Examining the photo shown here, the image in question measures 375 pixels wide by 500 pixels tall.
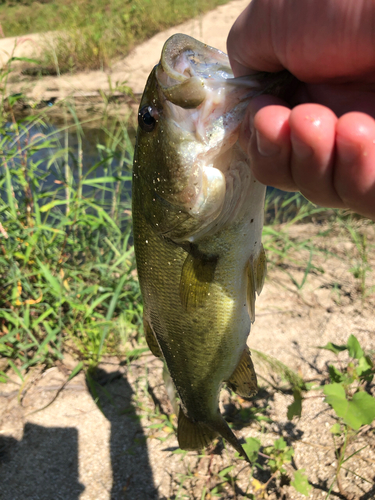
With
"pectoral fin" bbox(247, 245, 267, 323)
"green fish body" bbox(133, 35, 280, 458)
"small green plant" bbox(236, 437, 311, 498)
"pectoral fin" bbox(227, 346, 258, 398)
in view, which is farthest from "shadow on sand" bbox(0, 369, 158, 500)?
"pectoral fin" bbox(247, 245, 267, 323)

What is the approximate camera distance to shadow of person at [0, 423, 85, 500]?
222cm

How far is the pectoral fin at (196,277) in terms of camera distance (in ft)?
4.43

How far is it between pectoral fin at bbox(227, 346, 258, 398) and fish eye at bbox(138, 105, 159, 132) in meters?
0.99

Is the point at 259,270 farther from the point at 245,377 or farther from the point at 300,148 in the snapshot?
the point at 300,148

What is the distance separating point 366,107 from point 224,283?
2.45 ft

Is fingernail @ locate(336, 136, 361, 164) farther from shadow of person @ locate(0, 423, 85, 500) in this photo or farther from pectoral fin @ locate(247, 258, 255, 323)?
shadow of person @ locate(0, 423, 85, 500)

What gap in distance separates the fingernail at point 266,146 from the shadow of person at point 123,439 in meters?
2.06

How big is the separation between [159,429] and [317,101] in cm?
220

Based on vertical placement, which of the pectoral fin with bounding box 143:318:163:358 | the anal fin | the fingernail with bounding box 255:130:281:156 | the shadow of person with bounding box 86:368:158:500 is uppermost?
the fingernail with bounding box 255:130:281:156

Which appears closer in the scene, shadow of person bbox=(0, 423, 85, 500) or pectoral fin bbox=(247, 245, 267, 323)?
pectoral fin bbox=(247, 245, 267, 323)

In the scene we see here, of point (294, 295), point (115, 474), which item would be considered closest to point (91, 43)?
point (294, 295)

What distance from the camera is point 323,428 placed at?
2.24 metres

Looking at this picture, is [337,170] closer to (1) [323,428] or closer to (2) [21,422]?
(1) [323,428]

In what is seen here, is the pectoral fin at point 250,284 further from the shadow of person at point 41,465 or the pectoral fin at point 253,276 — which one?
the shadow of person at point 41,465
